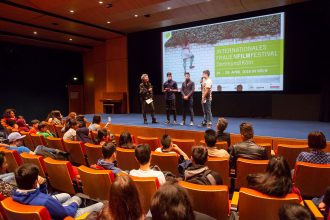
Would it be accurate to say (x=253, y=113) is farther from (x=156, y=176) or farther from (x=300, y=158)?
(x=156, y=176)

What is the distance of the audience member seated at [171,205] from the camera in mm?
1194

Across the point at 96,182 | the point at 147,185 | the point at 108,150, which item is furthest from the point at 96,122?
the point at 147,185

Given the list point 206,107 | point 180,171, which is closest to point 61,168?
point 180,171

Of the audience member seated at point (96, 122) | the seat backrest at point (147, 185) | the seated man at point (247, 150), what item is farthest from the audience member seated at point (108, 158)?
the audience member seated at point (96, 122)

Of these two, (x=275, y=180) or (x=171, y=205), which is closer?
(x=171, y=205)

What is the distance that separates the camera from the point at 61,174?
9.37 feet

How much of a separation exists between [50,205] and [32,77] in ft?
40.8

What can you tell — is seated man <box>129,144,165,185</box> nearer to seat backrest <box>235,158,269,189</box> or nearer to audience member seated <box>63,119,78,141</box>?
seat backrest <box>235,158,269,189</box>

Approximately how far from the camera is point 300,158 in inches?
113

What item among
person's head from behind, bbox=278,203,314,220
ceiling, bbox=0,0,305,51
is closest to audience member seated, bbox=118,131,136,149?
person's head from behind, bbox=278,203,314,220

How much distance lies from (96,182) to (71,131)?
2.67 m

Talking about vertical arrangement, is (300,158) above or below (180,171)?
above

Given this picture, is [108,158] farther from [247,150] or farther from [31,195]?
[247,150]

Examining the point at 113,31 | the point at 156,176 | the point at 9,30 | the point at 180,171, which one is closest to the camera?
the point at 156,176
